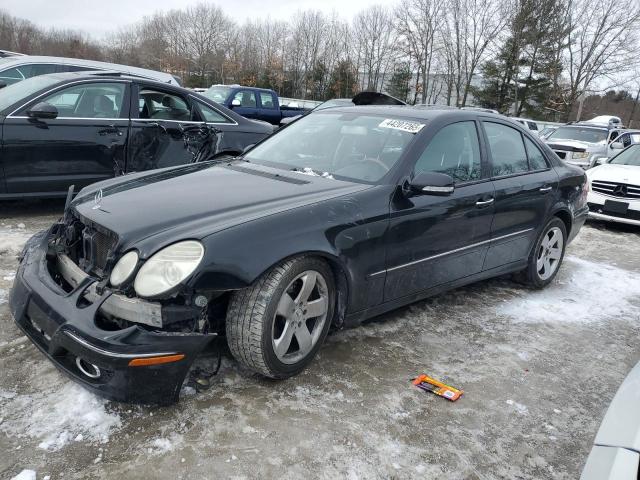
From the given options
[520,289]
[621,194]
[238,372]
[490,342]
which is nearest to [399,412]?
[238,372]

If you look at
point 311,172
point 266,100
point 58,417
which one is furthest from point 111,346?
point 266,100

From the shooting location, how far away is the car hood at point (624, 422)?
1.58m

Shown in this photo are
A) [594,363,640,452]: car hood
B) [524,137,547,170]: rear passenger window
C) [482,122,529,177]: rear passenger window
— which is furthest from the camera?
[524,137,547,170]: rear passenger window

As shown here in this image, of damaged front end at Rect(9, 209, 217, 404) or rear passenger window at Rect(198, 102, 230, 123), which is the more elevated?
rear passenger window at Rect(198, 102, 230, 123)

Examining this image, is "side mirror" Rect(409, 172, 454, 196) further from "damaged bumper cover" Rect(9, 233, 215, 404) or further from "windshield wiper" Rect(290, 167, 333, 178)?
Answer: "damaged bumper cover" Rect(9, 233, 215, 404)

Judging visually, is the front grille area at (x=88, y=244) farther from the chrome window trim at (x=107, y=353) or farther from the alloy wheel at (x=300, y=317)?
the alloy wheel at (x=300, y=317)

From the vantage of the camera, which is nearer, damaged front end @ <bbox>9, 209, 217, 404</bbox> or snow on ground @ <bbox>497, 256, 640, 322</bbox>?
damaged front end @ <bbox>9, 209, 217, 404</bbox>

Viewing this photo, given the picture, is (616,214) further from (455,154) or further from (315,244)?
(315,244)

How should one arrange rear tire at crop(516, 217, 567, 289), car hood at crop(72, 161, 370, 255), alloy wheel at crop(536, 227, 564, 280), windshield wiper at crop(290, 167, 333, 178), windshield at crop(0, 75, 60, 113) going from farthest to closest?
windshield at crop(0, 75, 60, 113) → alloy wheel at crop(536, 227, 564, 280) → rear tire at crop(516, 217, 567, 289) → windshield wiper at crop(290, 167, 333, 178) → car hood at crop(72, 161, 370, 255)

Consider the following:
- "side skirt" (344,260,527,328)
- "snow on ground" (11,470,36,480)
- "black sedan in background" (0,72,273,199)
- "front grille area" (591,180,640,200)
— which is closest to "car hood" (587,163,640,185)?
"front grille area" (591,180,640,200)

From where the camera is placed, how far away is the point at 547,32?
36625 mm

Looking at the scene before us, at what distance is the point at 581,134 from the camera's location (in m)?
13.4

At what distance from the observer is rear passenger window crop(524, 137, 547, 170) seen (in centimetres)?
441

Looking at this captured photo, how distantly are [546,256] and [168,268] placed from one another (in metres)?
3.69
